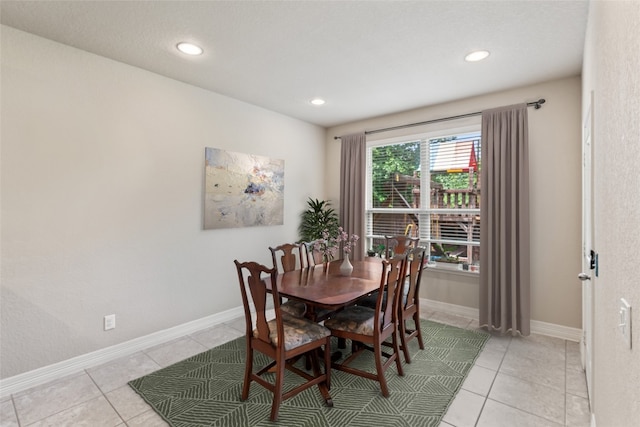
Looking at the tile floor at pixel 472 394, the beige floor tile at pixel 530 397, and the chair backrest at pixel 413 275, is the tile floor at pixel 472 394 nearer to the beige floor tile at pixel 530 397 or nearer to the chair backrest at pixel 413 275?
the beige floor tile at pixel 530 397

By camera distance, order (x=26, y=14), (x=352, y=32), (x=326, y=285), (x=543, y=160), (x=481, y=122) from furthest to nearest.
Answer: (x=481, y=122)
(x=543, y=160)
(x=326, y=285)
(x=352, y=32)
(x=26, y=14)

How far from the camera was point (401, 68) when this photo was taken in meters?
2.97

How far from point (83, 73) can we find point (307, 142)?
2865mm

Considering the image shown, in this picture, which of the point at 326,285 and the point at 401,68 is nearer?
the point at 326,285

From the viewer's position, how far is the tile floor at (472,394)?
203 cm

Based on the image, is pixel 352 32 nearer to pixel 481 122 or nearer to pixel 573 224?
pixel 481 122

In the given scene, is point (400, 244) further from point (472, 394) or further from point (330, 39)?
point (330, 39)

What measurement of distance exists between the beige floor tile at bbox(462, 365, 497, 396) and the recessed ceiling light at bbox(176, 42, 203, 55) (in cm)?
345

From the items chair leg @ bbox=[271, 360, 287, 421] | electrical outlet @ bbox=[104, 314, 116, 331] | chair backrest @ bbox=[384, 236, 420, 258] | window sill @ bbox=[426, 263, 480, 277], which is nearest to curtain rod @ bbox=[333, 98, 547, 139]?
chair backrest @ bbox=[384, 236, 420, 258]

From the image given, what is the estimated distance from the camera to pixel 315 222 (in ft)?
15.4

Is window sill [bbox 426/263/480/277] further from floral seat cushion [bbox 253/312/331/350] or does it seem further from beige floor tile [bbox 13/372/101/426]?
beige floor tile [bbox 13/372/101/426]

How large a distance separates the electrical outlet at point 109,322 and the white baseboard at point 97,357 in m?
0.18

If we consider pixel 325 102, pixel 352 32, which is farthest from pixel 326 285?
pixel 325 102

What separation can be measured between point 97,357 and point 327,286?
216 centimetres
